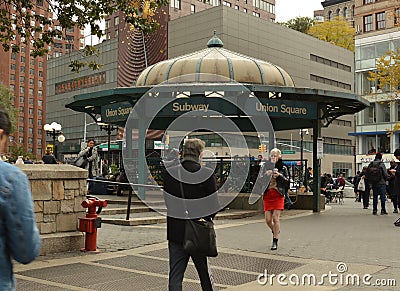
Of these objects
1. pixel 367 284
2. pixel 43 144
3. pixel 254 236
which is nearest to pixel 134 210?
pixel 254 236

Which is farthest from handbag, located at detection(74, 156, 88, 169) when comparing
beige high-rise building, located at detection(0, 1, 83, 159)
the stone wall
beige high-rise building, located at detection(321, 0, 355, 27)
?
beige high-rise building, located at detection(0, 1, 83, 159)

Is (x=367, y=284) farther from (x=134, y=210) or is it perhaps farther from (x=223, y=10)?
(x=223, y=10)

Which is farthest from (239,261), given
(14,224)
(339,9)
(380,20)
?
(339,9)

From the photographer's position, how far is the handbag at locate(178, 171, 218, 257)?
17.8 ft

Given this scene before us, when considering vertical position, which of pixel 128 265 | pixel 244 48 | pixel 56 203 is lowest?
pixel 128 265

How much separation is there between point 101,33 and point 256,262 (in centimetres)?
596

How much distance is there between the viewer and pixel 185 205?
561cm

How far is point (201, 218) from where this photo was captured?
5539mm

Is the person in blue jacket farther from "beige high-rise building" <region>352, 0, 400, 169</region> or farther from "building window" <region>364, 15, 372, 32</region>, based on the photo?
"building window" <region>364, 15, 372, 32</region>

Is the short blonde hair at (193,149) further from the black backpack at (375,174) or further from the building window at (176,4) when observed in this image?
the building window at (176,4)

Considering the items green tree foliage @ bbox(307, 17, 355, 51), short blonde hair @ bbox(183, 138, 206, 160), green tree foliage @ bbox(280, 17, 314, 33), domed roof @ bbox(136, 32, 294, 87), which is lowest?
short blonde hair @ bbox(183, 138, 206, 160)

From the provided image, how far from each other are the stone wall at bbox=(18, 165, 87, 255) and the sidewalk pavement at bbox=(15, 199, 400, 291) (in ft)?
1.03

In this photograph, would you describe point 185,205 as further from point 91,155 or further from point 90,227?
point 91,155

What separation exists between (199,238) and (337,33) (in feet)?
289
